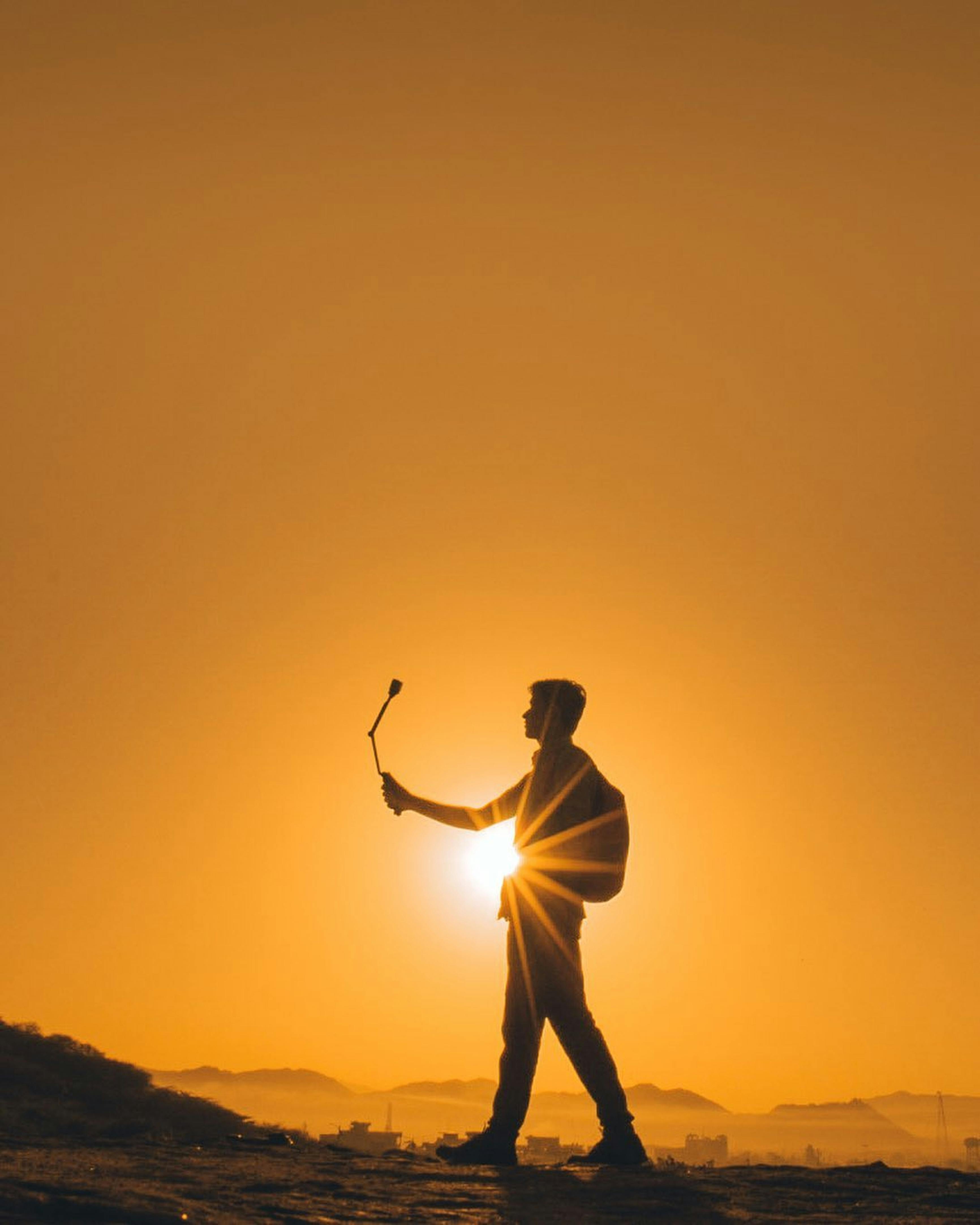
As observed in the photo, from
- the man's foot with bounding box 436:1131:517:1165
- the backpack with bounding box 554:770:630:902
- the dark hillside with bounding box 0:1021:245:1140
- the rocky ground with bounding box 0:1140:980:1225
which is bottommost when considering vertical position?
the rocky ground with bounding box 0:1140:980:1225

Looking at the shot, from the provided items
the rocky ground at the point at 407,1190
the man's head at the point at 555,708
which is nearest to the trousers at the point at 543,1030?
the rocky ground at the point at 407,1190

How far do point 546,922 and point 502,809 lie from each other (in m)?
1.04

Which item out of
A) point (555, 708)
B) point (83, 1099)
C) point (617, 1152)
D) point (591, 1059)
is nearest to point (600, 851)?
point (555, 708)

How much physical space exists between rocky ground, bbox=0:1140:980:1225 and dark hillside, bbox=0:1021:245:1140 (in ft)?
4.76

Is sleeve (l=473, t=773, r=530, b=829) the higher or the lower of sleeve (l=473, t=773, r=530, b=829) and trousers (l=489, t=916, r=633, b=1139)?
the higher

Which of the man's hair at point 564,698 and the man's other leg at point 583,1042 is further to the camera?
the man's hair at point 564,698

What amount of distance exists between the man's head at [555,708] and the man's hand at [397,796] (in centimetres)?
117

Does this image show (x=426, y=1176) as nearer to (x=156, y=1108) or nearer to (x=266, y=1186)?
(x=266, y=1186)

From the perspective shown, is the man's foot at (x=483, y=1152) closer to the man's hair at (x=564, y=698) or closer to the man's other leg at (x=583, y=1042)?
the man's other leg at (x=583, y=1042)

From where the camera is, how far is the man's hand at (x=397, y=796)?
32.0ft

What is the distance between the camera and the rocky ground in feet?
16.8

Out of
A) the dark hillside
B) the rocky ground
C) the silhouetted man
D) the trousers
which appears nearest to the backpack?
the silhouetted man

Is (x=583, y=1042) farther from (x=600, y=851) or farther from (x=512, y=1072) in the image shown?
(x=600, y=851)

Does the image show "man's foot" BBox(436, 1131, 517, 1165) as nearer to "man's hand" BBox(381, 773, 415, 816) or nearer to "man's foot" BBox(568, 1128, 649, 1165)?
"man's foot" BBox(568, 1128, 649, 1165)
